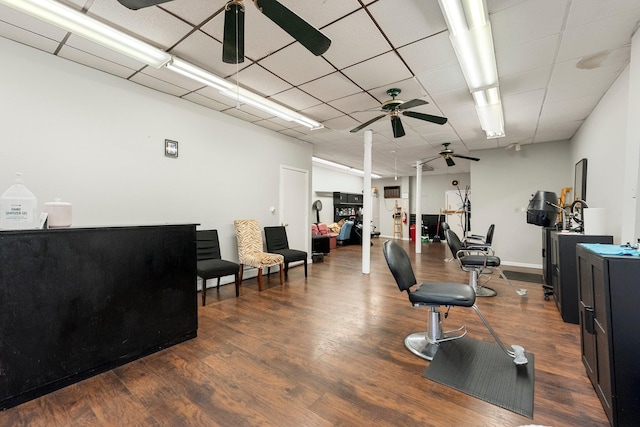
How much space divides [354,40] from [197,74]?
70.5 inches

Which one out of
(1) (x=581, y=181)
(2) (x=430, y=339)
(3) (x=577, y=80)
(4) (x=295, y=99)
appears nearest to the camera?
(2) (x=430, y=339)

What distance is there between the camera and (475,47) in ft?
8.30

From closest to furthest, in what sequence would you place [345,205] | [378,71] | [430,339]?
[430,339], [378,71], [345,205]

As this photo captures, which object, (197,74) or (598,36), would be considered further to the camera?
(197,74)

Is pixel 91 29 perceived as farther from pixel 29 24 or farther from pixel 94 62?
pixel 94 62

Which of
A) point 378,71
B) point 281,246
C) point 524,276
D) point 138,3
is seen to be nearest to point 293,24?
point 138,3

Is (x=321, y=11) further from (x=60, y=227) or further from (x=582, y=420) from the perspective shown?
(x=582, y=420)

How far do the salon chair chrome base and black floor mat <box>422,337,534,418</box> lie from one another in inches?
2.2

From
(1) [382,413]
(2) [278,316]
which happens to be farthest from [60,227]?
(1) [382,413]

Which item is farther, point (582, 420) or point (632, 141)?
point (632, 141)

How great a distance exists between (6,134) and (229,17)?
8.47 feet

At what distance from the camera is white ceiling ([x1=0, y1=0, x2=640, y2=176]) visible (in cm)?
218

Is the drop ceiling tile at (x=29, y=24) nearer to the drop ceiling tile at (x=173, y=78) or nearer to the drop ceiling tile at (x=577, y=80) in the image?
the drop ceiling tile at (x=173, y=78)

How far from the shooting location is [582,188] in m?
4.50
